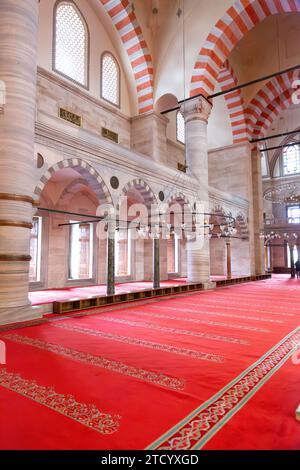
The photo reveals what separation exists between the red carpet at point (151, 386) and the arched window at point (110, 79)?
875 cm

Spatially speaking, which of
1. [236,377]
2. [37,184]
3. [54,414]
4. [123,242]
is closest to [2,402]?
[54,414]

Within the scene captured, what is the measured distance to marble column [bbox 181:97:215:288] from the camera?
9.57m

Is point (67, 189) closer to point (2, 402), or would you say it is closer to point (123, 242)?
point (123, 242)

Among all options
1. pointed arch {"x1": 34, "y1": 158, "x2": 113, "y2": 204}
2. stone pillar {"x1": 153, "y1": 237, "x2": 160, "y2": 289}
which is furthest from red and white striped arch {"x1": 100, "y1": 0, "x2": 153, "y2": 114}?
stone pillar {"x1": 153, "y1": 237, "x2": 160, "y2": 289}

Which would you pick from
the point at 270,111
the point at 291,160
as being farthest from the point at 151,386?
the point at 291,160

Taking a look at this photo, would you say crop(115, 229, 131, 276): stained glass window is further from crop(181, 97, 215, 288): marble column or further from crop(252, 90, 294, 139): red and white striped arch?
crop(252, 90, 294, 139): red and white striped arch

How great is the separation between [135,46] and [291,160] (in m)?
14.5

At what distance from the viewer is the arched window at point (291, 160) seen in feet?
68.0

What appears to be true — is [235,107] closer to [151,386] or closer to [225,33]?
[225,33]

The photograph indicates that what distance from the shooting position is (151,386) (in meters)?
2.35

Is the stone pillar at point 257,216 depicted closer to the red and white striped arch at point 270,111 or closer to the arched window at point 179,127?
the red and white striped arch at point 270,111

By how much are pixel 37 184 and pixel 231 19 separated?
837 cm

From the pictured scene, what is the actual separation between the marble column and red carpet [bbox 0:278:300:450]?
5121mm
